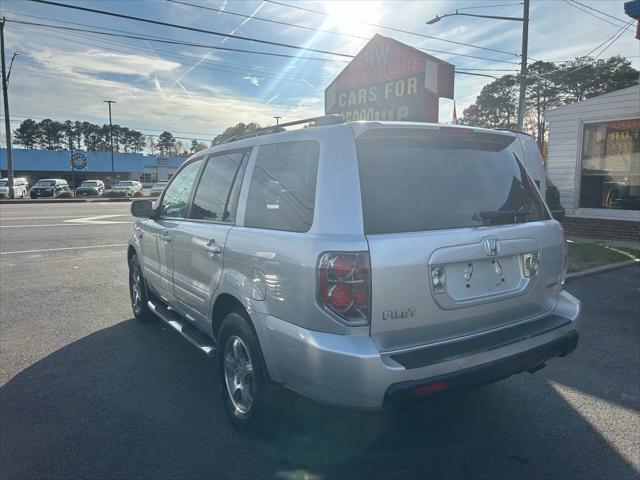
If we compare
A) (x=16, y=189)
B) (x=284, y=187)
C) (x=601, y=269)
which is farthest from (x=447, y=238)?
(x=16, y=189)

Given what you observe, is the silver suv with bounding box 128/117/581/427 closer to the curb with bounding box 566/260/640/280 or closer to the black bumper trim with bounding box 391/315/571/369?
the black bumper trim with bounding box 391/315/571/369

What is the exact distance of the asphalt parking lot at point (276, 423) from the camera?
279cm

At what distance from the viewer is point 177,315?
4453mm

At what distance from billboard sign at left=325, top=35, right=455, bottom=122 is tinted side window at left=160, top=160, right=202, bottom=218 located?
5.30m

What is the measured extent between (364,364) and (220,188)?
1958 millimetres

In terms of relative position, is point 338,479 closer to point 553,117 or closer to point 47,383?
point 47,383

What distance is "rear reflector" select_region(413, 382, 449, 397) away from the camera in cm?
235

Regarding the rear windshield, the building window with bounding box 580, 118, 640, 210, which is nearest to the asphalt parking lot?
the rear windshield

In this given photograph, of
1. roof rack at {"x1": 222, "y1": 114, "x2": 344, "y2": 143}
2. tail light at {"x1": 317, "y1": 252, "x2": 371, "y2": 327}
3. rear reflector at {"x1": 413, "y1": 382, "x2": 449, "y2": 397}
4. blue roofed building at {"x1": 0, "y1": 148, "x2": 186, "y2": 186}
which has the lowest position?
rear reflector at {"x1": 413, "y1": 382, "x2": 449, "y2": 397}

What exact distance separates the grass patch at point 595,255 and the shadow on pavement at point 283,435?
4.94m

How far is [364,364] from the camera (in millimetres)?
2266

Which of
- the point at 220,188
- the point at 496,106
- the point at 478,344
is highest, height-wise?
the point at 496,106

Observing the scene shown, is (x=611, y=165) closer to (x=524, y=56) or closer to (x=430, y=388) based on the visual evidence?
(x=524, y=56)

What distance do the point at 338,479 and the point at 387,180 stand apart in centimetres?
170
